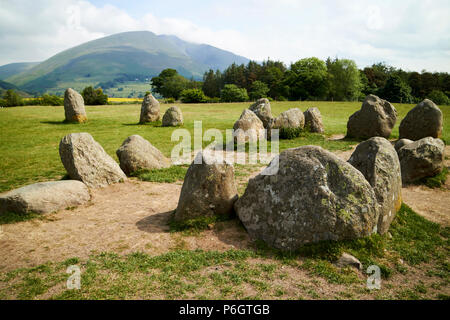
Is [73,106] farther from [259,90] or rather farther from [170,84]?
[170,84]

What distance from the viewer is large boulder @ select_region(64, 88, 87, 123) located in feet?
85.9

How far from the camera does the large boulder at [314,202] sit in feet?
18.8

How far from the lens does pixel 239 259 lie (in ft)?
18.8

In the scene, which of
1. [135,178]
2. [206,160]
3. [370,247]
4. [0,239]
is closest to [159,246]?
[206,160]

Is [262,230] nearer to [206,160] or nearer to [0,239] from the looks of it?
[206,160]

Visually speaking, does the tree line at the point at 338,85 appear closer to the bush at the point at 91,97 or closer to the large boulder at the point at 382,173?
the bush at the point at 91,97

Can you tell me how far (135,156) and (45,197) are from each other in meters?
4.45

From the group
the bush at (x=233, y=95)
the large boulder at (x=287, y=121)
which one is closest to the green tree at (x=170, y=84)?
the bush at (x=233, y=95)

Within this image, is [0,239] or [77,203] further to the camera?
[77,203]

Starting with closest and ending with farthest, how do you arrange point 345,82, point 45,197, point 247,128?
1. point 45,197
2. point 247,128
3. point 345,82

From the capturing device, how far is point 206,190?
7086mm

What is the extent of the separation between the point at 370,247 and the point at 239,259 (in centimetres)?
280

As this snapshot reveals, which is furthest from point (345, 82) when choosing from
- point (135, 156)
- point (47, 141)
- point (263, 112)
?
point (135, 156)
